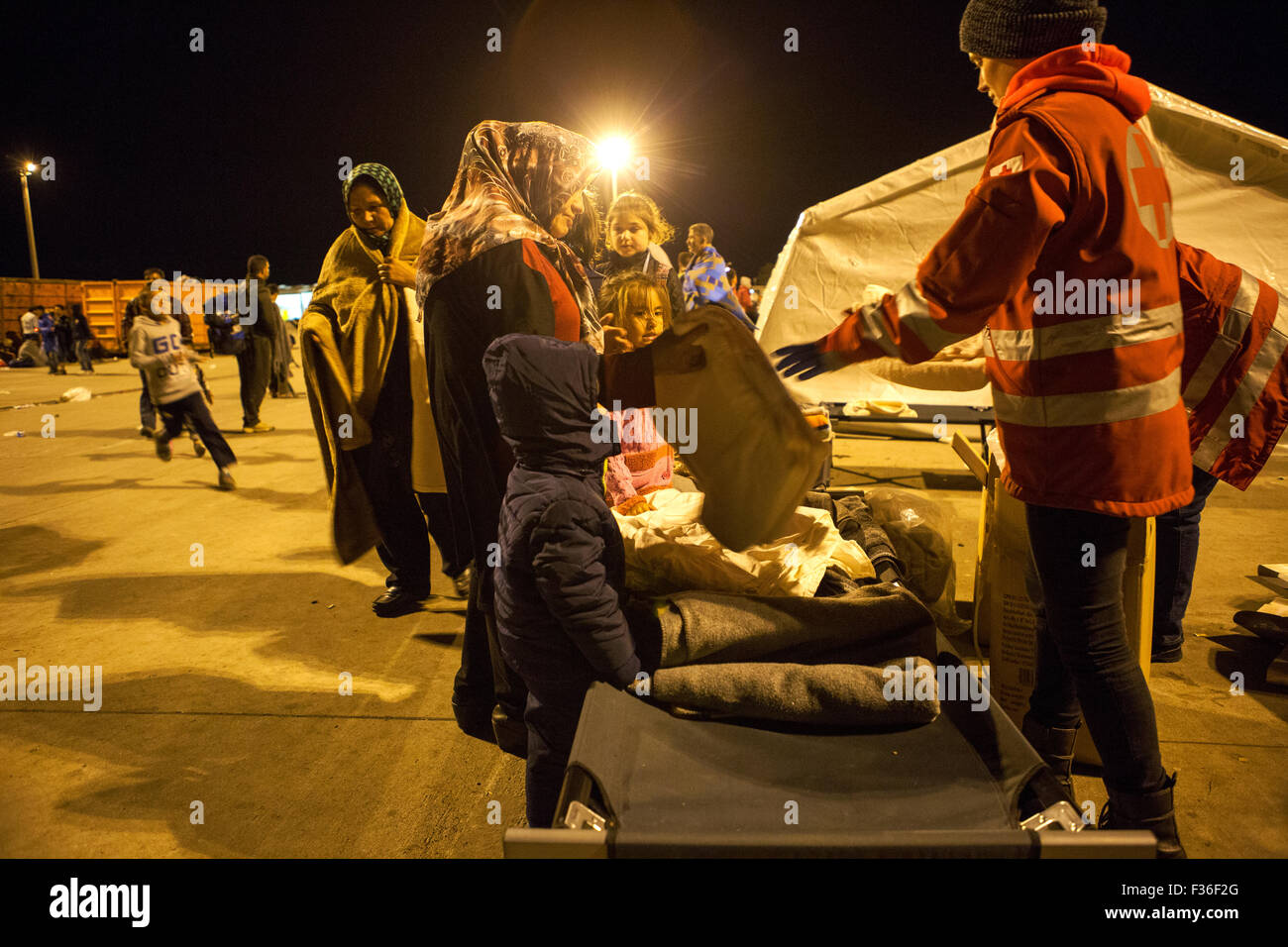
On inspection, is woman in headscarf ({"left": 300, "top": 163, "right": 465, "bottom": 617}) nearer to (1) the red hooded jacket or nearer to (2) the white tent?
(1) the red hooded jacket

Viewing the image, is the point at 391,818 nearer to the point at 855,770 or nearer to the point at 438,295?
the point at 855,770

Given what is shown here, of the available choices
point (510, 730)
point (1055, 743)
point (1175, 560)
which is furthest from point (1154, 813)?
point (510, 730)

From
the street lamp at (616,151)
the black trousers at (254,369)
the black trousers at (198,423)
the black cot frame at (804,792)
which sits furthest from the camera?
the street lamp at (616,151)

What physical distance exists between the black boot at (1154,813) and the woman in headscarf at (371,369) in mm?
2633

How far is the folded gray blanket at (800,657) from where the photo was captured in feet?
5.76

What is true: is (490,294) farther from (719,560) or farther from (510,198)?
(719,560)

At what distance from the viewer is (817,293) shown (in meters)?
6.73

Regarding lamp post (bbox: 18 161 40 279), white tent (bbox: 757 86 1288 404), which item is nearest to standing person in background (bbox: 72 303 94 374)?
lamp post (bbox: 18 161 40 279)

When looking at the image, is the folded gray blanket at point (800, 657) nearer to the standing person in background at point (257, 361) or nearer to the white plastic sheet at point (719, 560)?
the white plastic sheet at point (719, 560)

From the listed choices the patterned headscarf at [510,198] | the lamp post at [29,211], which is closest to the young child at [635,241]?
the patterned headscarf at [510,198]

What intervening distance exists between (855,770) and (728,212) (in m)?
48.4

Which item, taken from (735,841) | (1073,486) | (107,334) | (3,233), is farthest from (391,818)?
(3,233)

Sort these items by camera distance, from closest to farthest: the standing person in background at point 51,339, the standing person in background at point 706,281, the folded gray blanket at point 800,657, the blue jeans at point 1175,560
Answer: the folded gray blanket at point 800,657 < the blue jeans at point 1175,560 < the standing person in background at point 706,281 < the standing person in background at point 51,339

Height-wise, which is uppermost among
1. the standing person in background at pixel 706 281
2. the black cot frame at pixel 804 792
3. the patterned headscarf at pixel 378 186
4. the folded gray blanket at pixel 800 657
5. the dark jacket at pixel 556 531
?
the patterned headscarf at pixel 378 186
